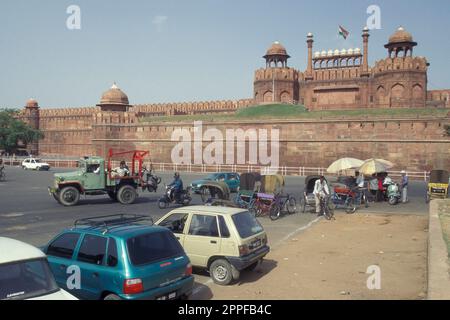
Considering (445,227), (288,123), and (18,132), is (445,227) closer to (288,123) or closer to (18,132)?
(288,123)

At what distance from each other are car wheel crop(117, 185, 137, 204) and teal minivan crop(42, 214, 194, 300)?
33.8 ft

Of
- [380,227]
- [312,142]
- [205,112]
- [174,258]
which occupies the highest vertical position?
[205,112]

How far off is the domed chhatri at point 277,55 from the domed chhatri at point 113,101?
58.3ft

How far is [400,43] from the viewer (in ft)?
124

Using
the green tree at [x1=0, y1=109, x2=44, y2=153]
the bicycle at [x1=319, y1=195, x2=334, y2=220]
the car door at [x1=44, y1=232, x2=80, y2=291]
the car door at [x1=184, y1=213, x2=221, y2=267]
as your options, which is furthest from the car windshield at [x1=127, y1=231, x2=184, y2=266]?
the green tree at [x1=0, y1=109, x2=44, y2=153]

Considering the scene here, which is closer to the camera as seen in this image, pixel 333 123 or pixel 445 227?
pixel 445 227

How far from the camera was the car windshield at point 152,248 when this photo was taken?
16.4ft

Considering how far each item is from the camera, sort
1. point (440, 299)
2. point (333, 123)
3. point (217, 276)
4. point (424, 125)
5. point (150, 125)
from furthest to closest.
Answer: point (150, 125) → point (333, 123) → point (424, 125) → point (217, 276) → point (440, 299)

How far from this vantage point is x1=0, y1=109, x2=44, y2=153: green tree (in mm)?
51906

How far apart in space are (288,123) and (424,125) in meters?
10.3

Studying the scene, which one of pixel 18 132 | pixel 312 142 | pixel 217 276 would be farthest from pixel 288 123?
pixel 18 132

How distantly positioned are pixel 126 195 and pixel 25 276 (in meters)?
12.2

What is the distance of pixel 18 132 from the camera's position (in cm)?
5181

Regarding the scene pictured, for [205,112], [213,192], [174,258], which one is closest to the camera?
[174,258]
